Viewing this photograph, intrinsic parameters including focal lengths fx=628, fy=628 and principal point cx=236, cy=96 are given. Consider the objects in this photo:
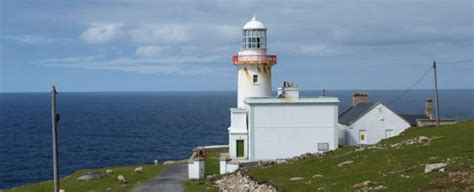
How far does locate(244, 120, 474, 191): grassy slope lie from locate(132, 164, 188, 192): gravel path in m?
4.63

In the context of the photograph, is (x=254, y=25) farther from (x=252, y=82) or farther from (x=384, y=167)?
(x=384, y=167)

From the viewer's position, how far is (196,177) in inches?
1614

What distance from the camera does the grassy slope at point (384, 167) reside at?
2373 cm

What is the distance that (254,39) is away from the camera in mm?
53875

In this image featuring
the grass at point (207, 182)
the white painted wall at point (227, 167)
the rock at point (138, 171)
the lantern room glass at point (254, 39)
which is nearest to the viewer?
the grass at point (207, 182)

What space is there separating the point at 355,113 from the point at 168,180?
1845 centimetres

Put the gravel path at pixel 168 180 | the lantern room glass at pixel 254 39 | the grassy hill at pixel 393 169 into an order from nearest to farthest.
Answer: the grassy hill at pixel 393 169
the gravel path at pixel 168 180
the lantern room glass at pixel 254 39

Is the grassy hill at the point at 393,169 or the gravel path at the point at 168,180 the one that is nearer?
the grassy hill at the point at 393,169

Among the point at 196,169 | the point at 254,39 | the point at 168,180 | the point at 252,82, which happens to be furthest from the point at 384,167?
the point at 254,39

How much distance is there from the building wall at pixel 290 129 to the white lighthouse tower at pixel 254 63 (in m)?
6.98

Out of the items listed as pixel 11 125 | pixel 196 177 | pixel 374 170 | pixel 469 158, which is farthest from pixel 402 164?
pixel 11 125

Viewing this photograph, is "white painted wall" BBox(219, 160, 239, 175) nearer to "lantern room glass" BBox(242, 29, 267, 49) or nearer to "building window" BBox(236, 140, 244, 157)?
"building window" BBox(236, 140, 244, 157)

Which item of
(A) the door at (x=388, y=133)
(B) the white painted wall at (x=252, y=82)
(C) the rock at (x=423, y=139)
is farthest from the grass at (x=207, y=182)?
(A) the door at (x=388, y=133)

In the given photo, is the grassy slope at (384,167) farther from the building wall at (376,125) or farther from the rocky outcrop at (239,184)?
the building wall at (376,125)
